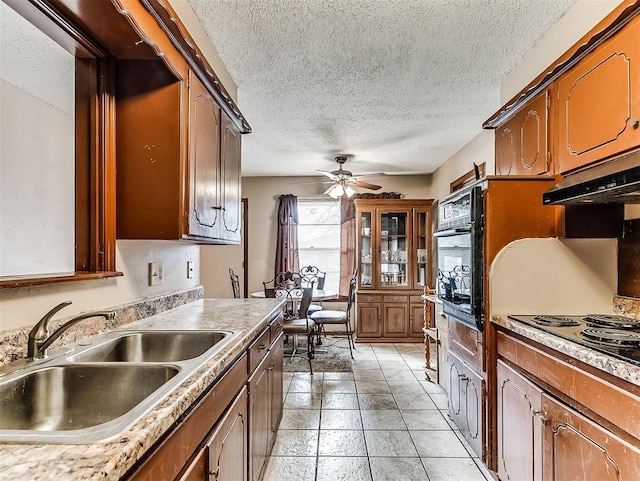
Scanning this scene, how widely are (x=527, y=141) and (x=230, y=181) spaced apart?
1813 millimetres

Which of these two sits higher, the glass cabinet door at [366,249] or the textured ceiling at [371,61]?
the textured ceiling at [371,61]

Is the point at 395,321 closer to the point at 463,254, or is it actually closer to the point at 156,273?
the point at 463,254

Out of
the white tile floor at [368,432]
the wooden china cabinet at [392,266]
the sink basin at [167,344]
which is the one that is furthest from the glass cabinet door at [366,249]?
the sink basin at [167,344]

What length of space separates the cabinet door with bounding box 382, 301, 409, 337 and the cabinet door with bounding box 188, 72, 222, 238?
375cm

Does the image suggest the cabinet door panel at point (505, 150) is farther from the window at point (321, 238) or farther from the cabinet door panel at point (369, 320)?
the window at point (321, 238)

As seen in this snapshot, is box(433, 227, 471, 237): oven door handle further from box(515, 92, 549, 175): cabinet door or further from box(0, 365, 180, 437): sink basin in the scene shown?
box(0, 365, 180, 437): sink basin

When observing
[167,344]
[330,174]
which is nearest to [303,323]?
[330,174]

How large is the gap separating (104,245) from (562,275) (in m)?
2.20

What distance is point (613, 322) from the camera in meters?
1.70

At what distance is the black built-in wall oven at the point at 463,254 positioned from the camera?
2139mm

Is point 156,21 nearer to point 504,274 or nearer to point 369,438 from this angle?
point 504,274

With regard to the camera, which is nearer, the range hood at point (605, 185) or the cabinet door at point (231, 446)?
the cabinet door at point (231, 446)

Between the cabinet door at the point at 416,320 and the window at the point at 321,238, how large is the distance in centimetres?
129

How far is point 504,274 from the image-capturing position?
204 centimetres
